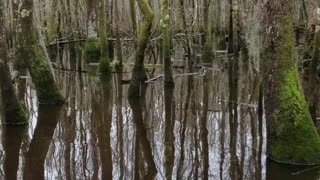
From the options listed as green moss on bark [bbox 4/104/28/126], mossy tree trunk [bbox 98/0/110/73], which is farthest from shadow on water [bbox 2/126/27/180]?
mossy tree trunk [bbox 98/0/110/73]

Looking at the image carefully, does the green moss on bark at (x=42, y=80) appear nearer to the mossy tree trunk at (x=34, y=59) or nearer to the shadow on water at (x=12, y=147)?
the mossy tree trunk at (x=34, y=59)

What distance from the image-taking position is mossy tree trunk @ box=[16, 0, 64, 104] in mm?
12656

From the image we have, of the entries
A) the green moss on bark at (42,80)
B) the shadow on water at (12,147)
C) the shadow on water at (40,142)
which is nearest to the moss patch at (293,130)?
the shadow on water at (40,142)

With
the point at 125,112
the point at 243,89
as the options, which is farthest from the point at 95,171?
the point at 243,89

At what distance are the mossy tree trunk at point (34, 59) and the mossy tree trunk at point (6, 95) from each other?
1.54 metres

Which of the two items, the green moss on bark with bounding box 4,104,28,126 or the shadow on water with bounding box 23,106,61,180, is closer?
the shadow on water with bounding box 23,106,61,180

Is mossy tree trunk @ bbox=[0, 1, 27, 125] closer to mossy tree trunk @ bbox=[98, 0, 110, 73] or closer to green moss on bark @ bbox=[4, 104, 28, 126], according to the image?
green moss on bark @ bbox=[4, 104, 28, 126]

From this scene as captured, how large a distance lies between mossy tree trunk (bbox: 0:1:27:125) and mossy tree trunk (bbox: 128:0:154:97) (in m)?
3.84

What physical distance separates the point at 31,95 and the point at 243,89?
21.1ft

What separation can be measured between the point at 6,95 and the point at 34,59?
81.3 inches

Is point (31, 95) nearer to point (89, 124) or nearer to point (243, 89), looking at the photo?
point (89, 124)

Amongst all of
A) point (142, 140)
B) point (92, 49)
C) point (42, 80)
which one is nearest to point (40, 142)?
point (142, 140)

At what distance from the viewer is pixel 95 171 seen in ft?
26.9

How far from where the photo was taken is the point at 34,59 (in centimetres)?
1288
